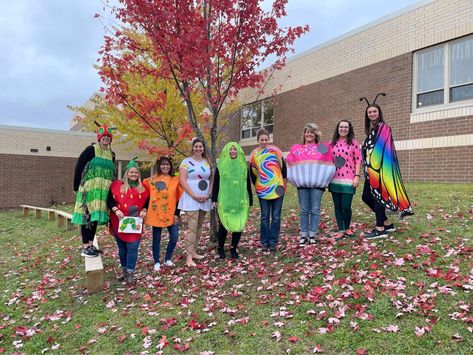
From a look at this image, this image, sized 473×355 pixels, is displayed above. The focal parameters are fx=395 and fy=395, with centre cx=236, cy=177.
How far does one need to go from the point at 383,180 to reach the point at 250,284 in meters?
2.34

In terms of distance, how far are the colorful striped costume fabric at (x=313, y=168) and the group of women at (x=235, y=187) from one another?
14mm

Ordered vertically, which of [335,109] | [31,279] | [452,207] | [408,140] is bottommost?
[31,279]

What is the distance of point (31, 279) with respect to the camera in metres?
6.75

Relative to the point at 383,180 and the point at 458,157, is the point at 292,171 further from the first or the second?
the point at 458,157

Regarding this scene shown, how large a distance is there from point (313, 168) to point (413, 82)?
8132mm

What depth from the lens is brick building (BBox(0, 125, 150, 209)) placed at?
63.2ft

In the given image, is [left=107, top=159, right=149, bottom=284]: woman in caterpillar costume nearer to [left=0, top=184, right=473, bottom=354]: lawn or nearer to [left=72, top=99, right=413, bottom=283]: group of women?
[left=72, top=99, right=413, bottom=283]: group of women

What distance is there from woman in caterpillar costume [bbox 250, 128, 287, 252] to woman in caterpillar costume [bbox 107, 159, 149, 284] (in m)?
1.70

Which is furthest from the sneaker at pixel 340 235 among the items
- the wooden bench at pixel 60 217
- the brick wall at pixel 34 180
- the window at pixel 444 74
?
the brick wall at pixel 34 180

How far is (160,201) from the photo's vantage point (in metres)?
5.80

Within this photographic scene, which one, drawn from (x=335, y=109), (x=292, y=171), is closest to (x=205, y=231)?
(x=292, y=171)

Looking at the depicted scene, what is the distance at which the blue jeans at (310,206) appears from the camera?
5.83 metres

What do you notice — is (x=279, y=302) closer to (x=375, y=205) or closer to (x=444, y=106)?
(x=375, y=205)

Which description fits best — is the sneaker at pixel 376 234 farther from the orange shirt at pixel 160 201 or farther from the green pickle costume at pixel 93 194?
the green pickle costume at pixel 93 194
